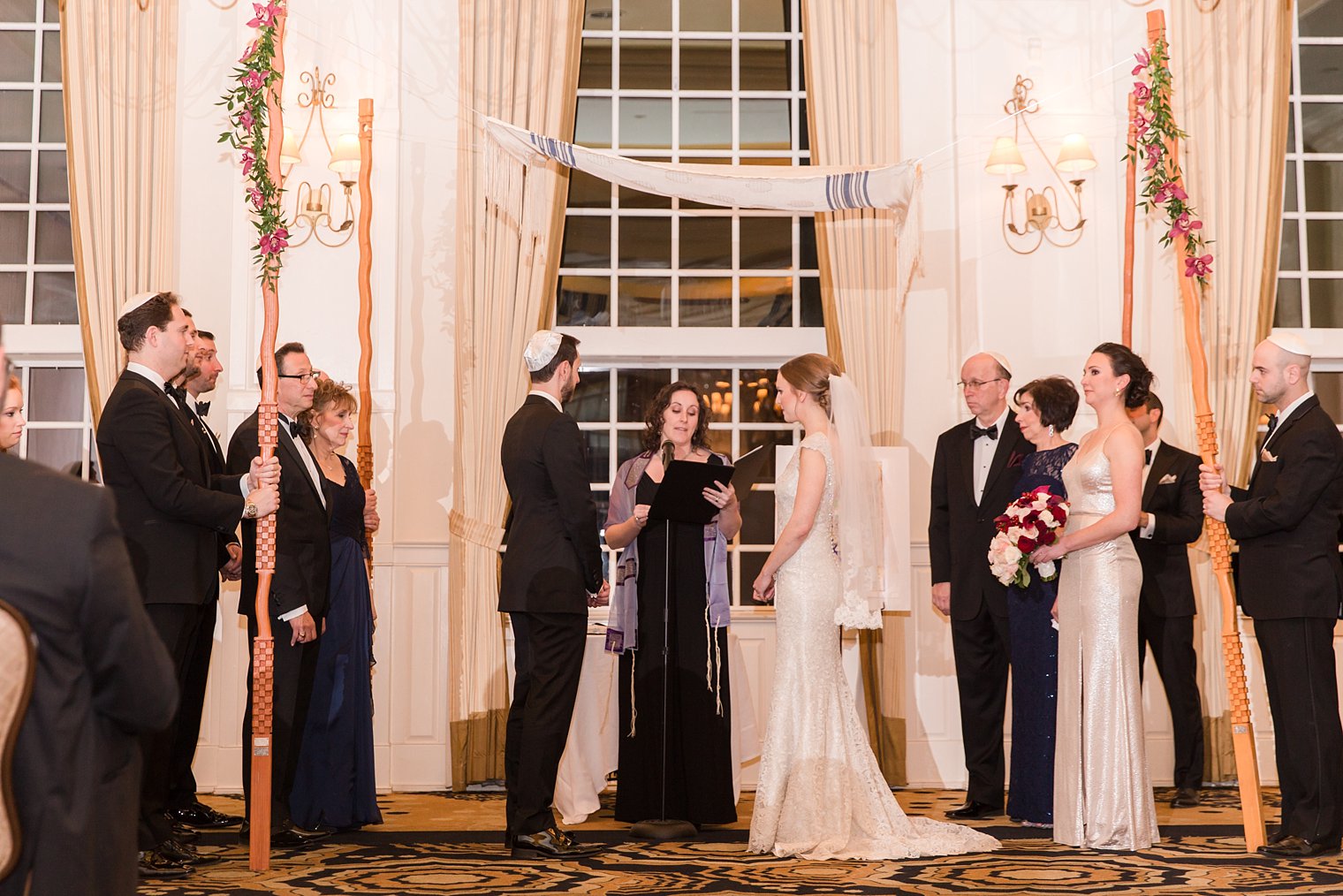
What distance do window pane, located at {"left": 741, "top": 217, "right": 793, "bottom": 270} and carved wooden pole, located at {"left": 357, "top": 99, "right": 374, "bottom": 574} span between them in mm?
1975

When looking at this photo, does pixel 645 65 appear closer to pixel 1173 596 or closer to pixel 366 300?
pixel 366 300

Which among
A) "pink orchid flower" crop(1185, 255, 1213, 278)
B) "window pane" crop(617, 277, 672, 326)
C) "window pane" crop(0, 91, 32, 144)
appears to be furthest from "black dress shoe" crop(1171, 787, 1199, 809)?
"window pane" crop(0, 91, 32, 144)

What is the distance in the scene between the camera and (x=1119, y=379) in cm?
463

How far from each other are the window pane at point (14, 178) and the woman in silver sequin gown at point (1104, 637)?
540cm

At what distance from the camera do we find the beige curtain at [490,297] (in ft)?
20.0

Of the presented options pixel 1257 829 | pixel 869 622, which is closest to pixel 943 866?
pixel 869 622

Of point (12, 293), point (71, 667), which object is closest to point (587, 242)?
point (12, 293)

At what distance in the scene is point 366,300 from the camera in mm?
5828

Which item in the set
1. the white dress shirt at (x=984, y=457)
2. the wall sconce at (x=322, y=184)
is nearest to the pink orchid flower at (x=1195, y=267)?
the white dress shirt at (x=984, y=457)

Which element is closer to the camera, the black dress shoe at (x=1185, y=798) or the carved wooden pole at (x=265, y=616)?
the carved wooden pole at (x=265, y=616)

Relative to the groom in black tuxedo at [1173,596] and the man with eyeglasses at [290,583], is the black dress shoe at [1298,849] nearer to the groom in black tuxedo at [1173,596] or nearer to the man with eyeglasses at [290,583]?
the groom in black tuxedo at [1173,596]

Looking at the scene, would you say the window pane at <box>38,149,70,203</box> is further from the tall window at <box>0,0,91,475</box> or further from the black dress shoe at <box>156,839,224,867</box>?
the black dress shoe at <box>156,839,224,867</box>

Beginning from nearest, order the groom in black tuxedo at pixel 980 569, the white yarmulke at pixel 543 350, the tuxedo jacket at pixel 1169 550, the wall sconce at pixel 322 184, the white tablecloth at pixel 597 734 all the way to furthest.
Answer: the white yarmulke at pixel 543 350
the white tablecloth at pixel 597 734
the groom in black tuxedo at pixel 980 569
the tuxedo jacket at pixel 1169 550
the wall sconce at pixel 322 184

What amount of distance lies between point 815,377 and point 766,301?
7.07ft
